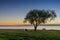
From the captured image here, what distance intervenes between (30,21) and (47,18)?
6549 mm

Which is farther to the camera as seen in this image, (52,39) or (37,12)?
(37,12)

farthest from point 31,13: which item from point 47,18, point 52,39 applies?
point 52,39

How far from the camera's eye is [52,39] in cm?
3089

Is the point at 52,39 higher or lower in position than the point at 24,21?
lower

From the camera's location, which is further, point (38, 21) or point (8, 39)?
point (38, 21)

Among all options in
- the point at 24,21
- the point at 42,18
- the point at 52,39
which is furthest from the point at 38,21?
the point at 52,39

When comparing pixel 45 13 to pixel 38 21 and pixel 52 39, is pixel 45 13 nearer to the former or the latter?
pixel 38 21

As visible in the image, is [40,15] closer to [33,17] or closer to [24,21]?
[33,17]

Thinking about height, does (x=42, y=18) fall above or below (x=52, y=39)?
above

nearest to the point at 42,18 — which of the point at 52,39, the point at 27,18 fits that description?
the point at 27,18

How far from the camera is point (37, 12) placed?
214ft

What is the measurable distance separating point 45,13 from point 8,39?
3601 centimetres

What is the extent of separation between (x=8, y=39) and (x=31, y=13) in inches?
1407

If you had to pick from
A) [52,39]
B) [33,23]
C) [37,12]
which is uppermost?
[37,12]
